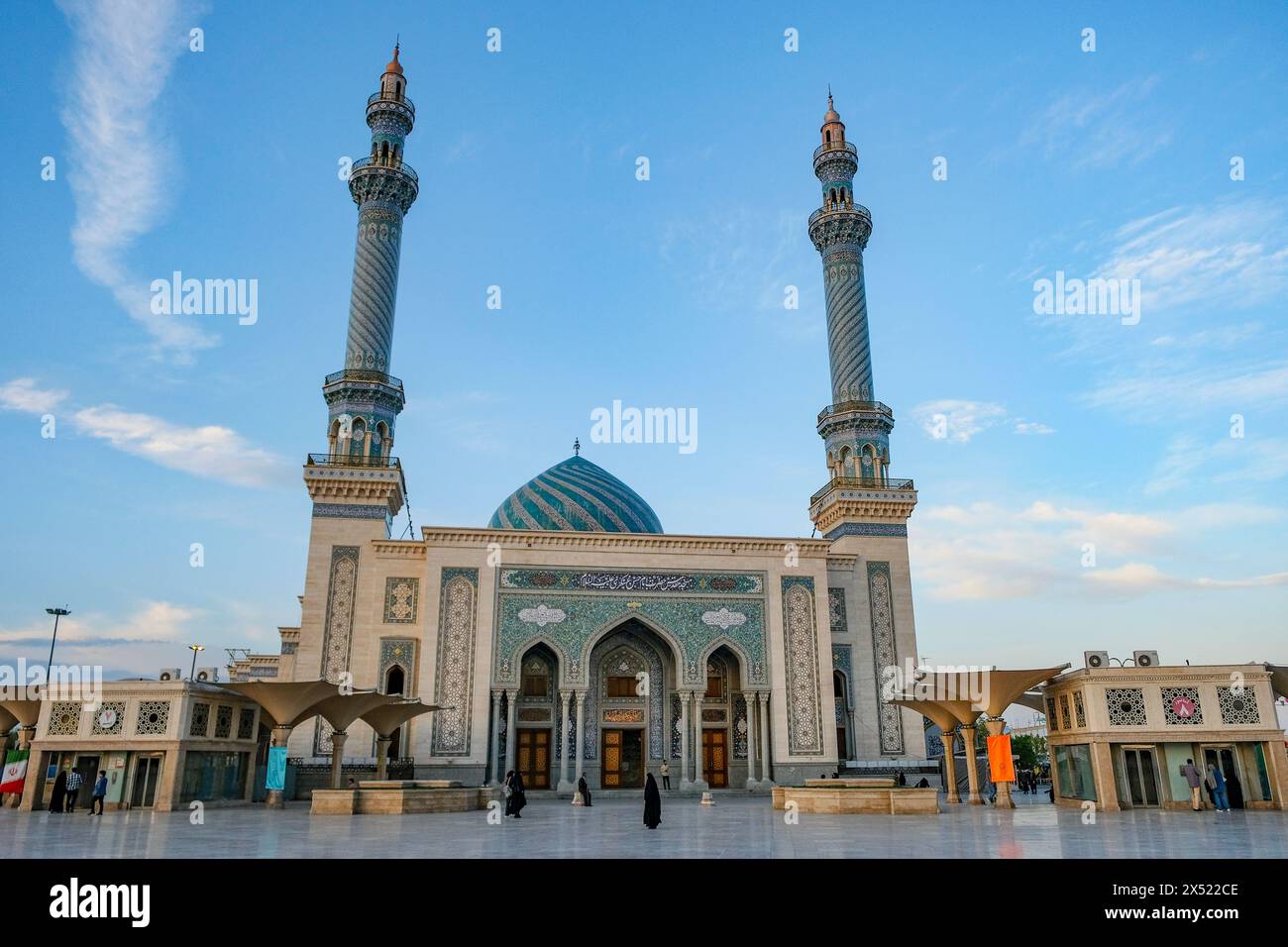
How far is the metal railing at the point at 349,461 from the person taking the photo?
1911 cm

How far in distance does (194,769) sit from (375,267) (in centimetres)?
1148

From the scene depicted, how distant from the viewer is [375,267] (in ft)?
67.9

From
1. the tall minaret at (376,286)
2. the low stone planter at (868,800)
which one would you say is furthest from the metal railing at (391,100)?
the low stone planter at (868,800)

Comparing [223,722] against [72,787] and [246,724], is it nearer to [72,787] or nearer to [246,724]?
[246,724]

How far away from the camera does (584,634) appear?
18094 millimetres

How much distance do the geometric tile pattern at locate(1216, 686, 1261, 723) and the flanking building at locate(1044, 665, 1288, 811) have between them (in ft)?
0.04

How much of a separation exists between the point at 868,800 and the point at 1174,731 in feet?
13.4

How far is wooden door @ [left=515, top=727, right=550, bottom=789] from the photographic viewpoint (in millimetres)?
17969

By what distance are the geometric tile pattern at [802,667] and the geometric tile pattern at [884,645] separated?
5.43 ft

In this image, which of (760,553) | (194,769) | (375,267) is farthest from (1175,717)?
(375,267)

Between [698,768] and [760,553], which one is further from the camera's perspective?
[760,553]

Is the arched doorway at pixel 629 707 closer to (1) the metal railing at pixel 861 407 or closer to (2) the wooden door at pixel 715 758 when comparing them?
(2) the wooden door at pixel 715 758
